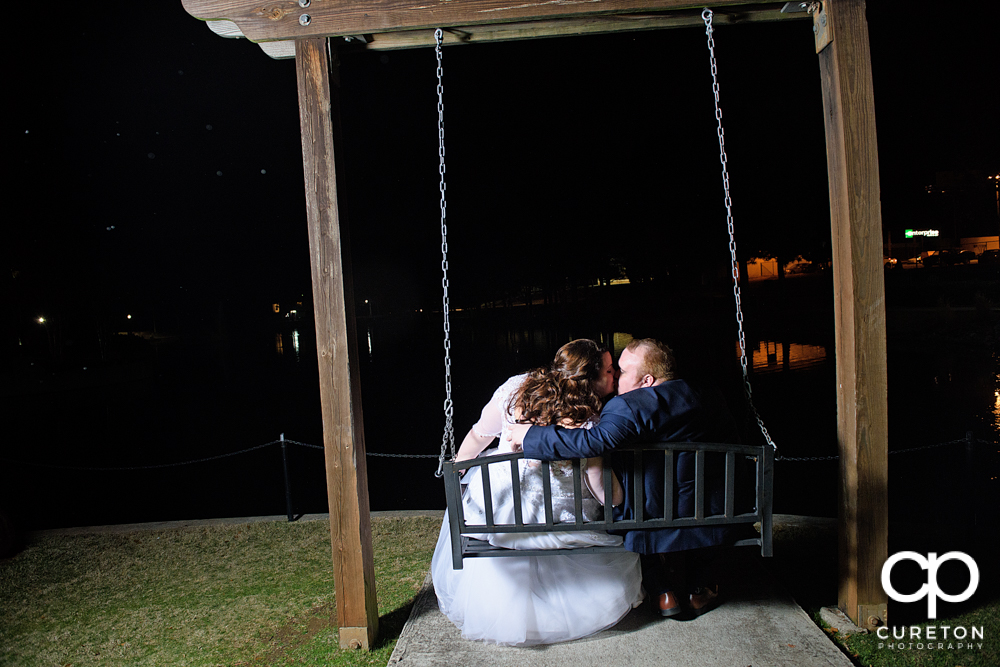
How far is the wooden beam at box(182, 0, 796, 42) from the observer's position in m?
3.26

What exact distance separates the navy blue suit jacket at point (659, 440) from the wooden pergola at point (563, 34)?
0.76m

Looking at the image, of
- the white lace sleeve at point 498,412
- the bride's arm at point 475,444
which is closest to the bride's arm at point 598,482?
the white lace sleeve at point 498,412

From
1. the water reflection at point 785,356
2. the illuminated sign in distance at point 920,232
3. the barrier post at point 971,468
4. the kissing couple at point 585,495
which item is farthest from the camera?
the illuminated sign in distance at point 920,232

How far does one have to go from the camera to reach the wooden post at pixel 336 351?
10.9 feet

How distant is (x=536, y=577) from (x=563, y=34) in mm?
3010

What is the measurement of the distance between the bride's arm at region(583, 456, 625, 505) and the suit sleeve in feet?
0.83

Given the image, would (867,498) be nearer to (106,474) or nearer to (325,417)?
(325,417)

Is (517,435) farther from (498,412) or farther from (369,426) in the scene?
(369,426)

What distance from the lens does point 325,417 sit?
135 inches

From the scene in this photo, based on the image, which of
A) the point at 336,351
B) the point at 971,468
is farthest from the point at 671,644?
the point at 971,468

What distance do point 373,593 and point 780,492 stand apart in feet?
19.5

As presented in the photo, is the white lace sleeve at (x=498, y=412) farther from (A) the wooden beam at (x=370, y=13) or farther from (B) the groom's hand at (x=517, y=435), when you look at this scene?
(A) the wooden beam at (x=370, y=13)

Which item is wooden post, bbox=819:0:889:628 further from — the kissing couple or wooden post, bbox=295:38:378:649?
wooden post, bbox=295:38:378:649

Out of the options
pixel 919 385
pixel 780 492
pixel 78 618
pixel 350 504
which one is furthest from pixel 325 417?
pixel 919 385
